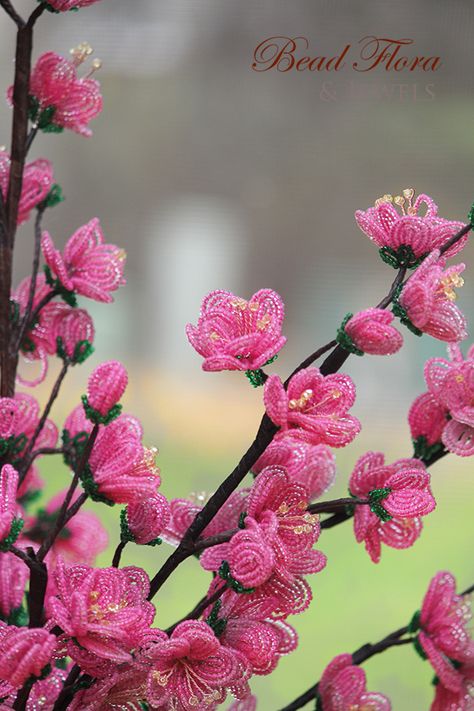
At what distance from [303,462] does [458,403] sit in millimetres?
73

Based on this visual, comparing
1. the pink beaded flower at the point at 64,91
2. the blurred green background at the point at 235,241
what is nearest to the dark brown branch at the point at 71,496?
the pink beaded flower at the point at 64,91

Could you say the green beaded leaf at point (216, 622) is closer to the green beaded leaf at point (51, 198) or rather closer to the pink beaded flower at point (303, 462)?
the pink beaded flower at point (303, 462)

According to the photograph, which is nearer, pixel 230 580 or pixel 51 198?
pixel 230 580

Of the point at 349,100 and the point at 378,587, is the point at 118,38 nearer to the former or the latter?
the point at 349,100

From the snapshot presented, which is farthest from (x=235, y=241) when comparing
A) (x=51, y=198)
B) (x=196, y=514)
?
(x=196, y=514)

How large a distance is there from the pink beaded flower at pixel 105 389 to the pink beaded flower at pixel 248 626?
0.10m

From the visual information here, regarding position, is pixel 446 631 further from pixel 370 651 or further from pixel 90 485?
pixel 90 485

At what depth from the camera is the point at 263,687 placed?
759 millimetres

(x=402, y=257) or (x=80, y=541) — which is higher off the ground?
(x=402, y=257)

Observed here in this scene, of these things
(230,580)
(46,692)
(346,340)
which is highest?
(346,340)

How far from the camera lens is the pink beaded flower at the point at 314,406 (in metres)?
0.31

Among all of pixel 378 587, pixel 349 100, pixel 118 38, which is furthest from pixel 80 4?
pixel 378 587

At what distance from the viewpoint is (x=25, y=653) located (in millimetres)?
309

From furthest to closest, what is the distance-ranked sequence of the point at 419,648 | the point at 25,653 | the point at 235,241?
the point at 235,241
the point at 419,648
the point at 25,653
